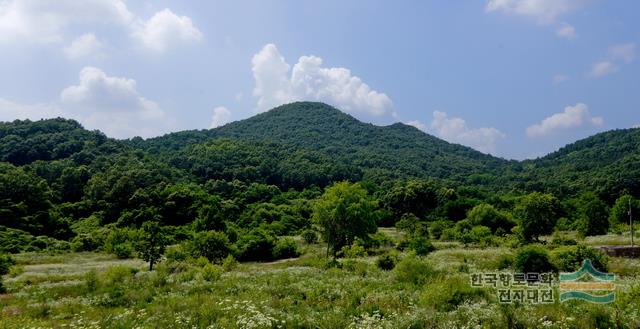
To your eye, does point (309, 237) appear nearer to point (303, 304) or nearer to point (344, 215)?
point (344, 215)

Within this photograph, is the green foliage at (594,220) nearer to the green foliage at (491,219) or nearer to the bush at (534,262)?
the green foliage at (491,219)

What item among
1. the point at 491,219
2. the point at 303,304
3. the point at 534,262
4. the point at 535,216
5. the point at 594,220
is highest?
the point at 535,216

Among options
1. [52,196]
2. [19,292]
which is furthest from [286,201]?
[19,292]

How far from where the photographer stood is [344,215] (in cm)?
4284

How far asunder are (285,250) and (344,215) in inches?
340

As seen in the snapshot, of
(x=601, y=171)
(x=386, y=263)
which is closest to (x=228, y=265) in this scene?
(x=386, y=263)

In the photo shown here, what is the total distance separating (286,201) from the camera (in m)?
102

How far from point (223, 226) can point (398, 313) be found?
5580cm

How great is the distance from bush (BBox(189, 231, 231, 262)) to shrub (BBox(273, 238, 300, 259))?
8.09 meters

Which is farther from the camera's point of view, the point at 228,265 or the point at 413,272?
the point at 228,265

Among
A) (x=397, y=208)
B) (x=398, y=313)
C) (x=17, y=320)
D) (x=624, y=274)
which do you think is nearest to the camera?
(x=398, y=313)

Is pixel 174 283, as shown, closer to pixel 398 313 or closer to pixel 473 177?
pixel 398 313

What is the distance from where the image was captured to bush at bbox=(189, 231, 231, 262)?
1518 inches

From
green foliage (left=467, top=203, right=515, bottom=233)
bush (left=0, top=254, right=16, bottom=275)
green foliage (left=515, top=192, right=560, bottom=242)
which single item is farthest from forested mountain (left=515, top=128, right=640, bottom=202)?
bush (left=0, top=254, right=16, bottom=275)
